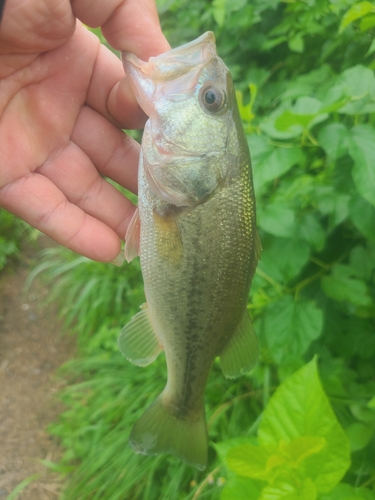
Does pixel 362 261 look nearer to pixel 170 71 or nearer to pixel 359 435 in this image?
pixel 359 435

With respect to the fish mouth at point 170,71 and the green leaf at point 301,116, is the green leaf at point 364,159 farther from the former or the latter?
the fish mouth at point 170,71

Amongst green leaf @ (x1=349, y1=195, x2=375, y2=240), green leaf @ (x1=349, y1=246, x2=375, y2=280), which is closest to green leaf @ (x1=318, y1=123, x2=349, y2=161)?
green leaf @ (x1=349, y1=195, x2=375, y2=240)

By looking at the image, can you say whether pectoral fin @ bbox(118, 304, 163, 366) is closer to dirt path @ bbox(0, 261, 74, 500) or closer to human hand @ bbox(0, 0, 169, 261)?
human hand @ bbox(0, 0, 169, 261)

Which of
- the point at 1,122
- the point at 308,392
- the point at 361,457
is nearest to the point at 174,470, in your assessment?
the point at 361,457

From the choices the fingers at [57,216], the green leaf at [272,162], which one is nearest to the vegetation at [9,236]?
the fingers at [57,216]

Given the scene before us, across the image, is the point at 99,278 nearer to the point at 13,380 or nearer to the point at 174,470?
the point at 13,380

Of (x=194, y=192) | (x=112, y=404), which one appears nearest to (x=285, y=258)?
(x=194, y=192)
